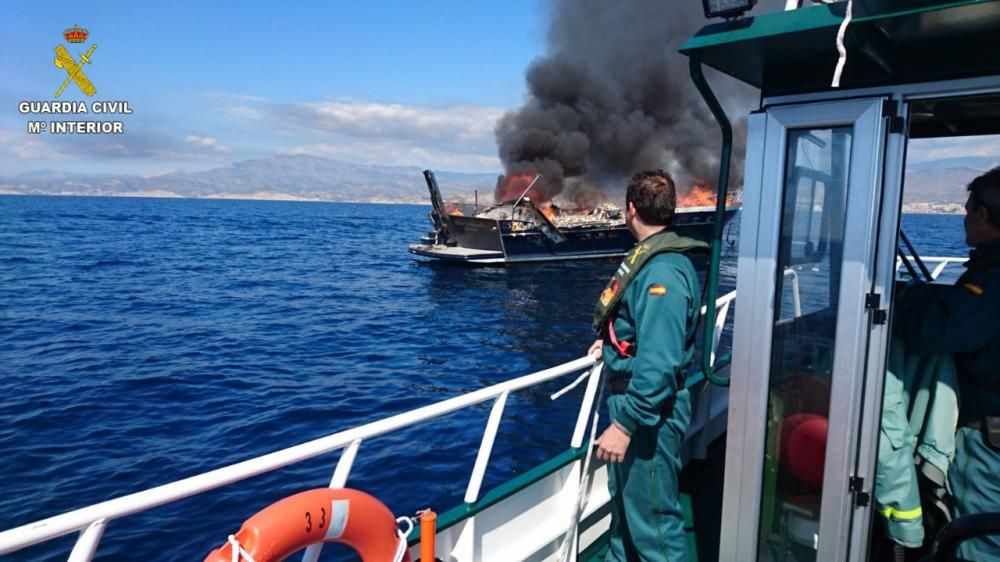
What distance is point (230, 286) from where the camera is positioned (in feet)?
79.3

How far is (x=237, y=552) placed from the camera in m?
1.64

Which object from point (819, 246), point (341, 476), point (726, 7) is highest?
point (726, 7)

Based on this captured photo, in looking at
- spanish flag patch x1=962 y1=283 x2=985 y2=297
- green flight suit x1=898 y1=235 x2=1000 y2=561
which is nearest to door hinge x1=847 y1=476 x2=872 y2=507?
green flight suit x1=898 y1=235 x2=1000 y2=561

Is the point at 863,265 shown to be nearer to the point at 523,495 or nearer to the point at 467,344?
the point at 523,495

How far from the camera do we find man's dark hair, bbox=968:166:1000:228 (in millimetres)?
2328

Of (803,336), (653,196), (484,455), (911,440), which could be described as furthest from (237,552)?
(911,440)

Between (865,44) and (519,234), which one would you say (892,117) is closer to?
(865,44)

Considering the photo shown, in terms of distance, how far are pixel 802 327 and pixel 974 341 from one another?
1.82ft

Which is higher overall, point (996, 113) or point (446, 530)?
point (996, 113)

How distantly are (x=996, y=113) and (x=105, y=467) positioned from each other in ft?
31.5

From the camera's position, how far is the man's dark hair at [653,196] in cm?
254

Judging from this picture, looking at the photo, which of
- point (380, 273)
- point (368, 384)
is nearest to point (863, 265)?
point (368, 384)

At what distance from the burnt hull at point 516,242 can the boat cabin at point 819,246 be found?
1117 inches

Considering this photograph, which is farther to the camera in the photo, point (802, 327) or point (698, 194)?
point (698, 194)
